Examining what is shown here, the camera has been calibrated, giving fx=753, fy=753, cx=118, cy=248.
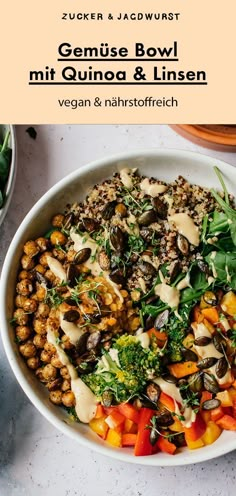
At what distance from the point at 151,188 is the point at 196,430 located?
3.16 ft

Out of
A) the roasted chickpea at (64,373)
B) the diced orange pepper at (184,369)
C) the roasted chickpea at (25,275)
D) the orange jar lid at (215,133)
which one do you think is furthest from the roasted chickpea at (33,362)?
the orange jar lid at (215,133)

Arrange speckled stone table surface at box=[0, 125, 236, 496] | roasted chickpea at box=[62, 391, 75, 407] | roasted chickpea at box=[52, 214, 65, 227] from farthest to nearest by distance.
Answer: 1. speckled stone table surface at box=[0, 125, 236, 496]
2. roasted chickpea at box=[52, 214, 65, 227]
3. roasted chickpea at box=[62, 391, 75, 407]

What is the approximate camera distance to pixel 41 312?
294 centimetres

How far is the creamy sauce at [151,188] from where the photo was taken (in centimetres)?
300

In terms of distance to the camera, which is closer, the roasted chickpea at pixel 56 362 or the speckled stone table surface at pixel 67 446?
the roasted chickpea at pixel 56 362

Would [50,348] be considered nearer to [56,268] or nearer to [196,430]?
[56,268]

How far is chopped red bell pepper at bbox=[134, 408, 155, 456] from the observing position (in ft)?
9.45

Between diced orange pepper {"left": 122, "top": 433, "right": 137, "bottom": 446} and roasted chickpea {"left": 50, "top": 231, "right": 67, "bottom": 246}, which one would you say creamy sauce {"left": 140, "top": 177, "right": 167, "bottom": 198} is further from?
diced orange pepper {"left": 122, "top": 433, "right": 137, "bottom": 446}

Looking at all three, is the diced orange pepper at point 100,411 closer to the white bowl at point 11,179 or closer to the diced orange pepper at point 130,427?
the diced orange pepper at point 130,427

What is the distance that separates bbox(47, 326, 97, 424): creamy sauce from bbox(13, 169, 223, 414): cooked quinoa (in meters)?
0.02

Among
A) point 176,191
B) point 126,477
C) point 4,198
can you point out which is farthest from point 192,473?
point 4,198

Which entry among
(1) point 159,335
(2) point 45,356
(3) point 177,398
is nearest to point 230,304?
(1) point 159,335

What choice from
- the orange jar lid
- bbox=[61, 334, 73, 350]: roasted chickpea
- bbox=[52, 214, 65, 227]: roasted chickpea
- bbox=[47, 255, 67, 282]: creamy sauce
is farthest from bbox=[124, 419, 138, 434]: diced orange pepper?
the orange jar lid

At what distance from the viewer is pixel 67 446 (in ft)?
10.5
